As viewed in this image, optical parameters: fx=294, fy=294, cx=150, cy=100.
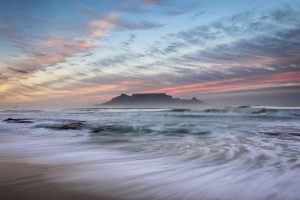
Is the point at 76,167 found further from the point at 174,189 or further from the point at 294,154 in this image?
the point at 294,154

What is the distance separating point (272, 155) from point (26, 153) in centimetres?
489

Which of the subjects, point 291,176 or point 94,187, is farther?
point 291,176

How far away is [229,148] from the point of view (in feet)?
21.9

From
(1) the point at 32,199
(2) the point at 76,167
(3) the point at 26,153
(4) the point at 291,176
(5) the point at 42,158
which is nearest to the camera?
(1) the point at 32,199

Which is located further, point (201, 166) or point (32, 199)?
point (201, 166)

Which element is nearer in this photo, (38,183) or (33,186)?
(33,186)

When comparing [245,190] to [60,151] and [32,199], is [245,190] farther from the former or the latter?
[60,151]

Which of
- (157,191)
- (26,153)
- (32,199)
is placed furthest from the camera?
(26,153)

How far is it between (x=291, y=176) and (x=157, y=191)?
1.93 meters

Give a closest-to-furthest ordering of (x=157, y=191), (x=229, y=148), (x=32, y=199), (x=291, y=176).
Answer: (x=32, y=199)
(x=157, y=191)
(x=291, y=176)
(x=229, y=148)

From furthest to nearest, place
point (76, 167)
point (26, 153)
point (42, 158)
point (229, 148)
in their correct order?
point (229, 148)
point (26, 153)
point (42, 158)
point (76, 167)

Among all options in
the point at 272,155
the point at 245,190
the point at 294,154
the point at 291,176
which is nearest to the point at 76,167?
the point at 245,190

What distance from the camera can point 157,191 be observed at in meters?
3.21

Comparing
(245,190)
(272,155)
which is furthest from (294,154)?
(245,190)
